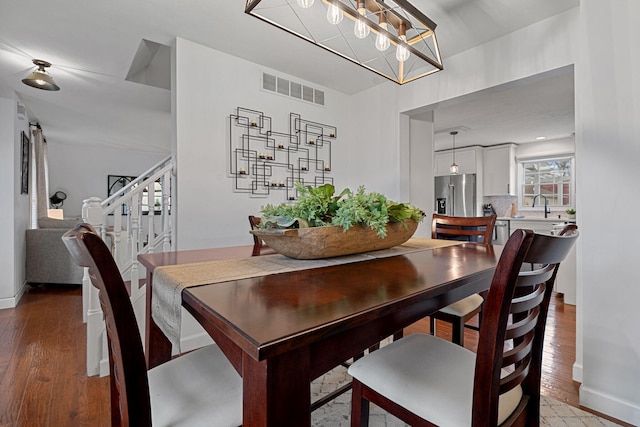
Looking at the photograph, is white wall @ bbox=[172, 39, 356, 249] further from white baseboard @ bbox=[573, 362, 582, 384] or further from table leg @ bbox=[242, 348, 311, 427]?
white baseboard @ bbox=[573, 362, 582, 384]

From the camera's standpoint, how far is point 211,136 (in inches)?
104

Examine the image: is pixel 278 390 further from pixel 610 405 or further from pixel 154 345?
pixel 610 405

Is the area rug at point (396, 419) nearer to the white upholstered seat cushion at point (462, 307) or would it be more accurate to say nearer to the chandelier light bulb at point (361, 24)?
the white upholstered seat cushion at point (462, 307)

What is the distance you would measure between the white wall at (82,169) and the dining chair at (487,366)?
7.49 metres

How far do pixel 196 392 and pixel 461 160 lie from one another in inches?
267

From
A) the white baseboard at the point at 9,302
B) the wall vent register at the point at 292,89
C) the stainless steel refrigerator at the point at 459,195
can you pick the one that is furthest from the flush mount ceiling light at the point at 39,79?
the stainless steel refrigerator at the point at 459,195

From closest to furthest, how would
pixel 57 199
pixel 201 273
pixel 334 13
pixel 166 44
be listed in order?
pixel 201 273, pixel 334 13, pixel 166 44, pixel 57 199

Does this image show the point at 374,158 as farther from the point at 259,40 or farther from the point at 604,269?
the point at 604,269

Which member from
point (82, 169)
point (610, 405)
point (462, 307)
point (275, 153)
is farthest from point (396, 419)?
point (82, 169)

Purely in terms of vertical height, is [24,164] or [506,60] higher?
[506,60]

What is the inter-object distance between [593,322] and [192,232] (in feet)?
8.61

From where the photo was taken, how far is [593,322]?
164 centimetres

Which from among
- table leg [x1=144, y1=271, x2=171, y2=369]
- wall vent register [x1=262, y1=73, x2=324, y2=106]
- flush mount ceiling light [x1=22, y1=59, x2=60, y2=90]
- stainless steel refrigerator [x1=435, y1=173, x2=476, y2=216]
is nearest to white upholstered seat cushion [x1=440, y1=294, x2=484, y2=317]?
table leg [x1=144, y1=271, x2=171, y2=369]

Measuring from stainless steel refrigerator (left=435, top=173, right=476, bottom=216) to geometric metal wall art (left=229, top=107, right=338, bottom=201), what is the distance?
3.88 metres
